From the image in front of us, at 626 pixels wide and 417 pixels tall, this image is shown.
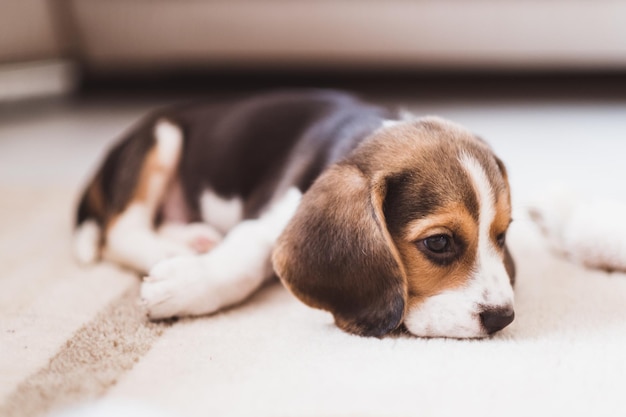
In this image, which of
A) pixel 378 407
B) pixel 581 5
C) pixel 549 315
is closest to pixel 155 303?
pixel 378 407

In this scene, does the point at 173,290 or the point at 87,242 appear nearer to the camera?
the point at 173,290

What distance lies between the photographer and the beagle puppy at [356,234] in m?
1.71

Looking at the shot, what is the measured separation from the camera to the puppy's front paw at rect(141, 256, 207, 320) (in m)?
1.89

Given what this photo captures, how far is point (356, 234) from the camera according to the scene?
172 cm

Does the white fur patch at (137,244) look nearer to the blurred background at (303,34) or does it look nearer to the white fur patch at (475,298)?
the white fur patch at (475,298)

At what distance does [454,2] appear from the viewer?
4.64m

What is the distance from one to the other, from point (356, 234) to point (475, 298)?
1.08 feet

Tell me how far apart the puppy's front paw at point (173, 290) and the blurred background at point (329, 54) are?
2020 mm

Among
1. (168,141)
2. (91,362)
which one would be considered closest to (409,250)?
(91,362)

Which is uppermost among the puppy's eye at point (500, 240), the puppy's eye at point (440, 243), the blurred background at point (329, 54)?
the puppy's eye at point (440, 243)

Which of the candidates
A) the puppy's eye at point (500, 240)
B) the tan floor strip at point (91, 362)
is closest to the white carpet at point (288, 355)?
the tan floor strip at point (91, 362)

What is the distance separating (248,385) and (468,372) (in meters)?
0.50

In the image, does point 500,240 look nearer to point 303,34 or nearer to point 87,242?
point 87,242

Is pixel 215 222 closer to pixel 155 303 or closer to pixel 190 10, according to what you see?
pixel 155 303
